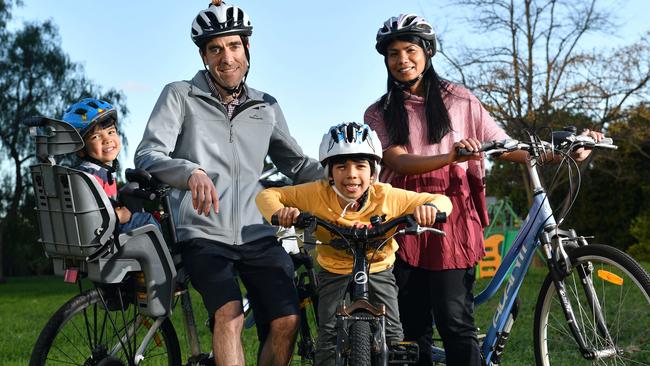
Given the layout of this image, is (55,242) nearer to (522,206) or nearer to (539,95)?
(539,95)

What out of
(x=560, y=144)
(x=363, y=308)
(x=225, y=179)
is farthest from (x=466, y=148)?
(x=225, y=179)

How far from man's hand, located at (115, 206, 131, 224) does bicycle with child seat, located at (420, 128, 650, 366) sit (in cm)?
168

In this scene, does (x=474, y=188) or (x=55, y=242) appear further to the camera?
(x=474, y=188)

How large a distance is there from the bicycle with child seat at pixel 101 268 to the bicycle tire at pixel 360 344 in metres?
1.05

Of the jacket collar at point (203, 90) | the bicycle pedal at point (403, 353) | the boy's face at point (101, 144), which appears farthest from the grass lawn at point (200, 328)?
the bicycle pedal at point (403, 353)

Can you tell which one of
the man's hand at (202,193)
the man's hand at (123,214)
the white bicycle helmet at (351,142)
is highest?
the white bicycle helmet at (351,142)

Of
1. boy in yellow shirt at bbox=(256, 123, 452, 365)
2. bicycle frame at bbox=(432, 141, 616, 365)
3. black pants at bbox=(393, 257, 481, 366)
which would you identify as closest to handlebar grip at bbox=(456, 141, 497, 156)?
boy in yellow shirt at bbox=(256, 123, 452, 365)

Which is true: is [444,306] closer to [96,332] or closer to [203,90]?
[203,90]

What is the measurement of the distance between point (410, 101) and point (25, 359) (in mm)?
4905

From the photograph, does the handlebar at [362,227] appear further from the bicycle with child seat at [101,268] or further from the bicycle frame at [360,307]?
the bicycle with child seat at [101,268]

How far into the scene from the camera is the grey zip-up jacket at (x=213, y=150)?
157 inches

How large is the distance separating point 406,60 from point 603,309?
5.02 feet

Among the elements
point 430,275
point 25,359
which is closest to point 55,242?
point 430,275

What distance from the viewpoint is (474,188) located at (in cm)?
438
